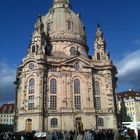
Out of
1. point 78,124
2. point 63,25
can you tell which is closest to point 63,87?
point 78,124

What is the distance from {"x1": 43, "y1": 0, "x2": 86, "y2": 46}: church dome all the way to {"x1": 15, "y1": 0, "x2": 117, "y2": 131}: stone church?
0.32m

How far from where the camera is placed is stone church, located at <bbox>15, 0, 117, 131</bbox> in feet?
172

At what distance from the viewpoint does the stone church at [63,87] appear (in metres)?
52.4

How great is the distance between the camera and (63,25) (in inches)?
2527

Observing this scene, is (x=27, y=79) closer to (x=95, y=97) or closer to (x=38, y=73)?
(x=38, y=73)

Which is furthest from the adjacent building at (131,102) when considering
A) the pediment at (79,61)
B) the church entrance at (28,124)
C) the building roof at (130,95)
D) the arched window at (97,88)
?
the church entrance at (28,124)

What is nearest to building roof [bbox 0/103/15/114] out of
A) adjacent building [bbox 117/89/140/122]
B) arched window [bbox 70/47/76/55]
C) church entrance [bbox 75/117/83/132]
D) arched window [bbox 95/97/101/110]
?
adjacent building [bbox 117/89/140/122]

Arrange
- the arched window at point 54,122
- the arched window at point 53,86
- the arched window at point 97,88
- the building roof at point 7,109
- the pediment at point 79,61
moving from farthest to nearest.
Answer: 1. the building roof at point 7,109
2. the arched window at point 97,88
3. the pediment at point 79,61
4. the arched window at point 53,86
5. the arched window at point 54,122

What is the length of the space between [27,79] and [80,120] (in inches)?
511

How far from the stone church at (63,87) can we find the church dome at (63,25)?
12.5 inches

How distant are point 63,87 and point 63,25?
54.3 feet

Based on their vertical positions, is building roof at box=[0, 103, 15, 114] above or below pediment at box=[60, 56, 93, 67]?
below

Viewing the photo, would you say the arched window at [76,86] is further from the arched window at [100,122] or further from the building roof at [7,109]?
the building roof at [7,109]

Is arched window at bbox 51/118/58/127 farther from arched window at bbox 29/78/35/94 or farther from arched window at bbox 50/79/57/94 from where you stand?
arched window at bbox 29/78/35/94
